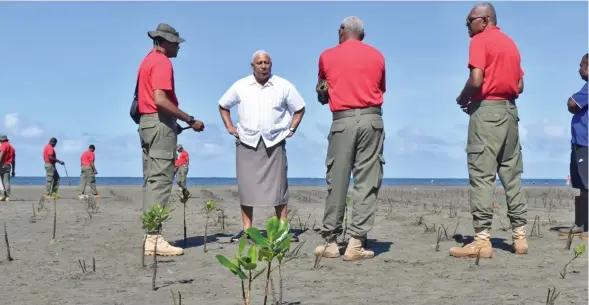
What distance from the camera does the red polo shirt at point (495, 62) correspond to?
16.4 ft

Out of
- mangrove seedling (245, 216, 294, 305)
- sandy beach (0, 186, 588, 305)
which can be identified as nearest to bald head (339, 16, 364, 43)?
sandy beach (0, 186, 588, 305)

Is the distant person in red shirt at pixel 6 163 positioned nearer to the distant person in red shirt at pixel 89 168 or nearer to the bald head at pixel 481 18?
the distant person in red shirt at pixel 89 168

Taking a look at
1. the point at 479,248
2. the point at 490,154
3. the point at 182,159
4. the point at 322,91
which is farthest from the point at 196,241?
the point at 182,159

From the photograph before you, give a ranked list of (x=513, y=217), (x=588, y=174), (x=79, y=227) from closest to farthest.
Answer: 1. (x=513, y=217)
2. (x=588, y=174)
3. (x=79, y=227)

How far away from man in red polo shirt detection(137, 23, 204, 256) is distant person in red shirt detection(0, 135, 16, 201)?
11026mm

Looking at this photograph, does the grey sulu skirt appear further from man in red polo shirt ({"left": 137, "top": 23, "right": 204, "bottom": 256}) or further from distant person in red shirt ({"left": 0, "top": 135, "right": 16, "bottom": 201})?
distant person in red shirt ({"left": 0, "top": 135, "right": 16, "bottom": 201})

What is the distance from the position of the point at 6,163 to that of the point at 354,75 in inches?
507

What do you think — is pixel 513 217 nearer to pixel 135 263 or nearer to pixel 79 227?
pixel 135 263

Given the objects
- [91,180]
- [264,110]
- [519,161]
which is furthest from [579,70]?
[91,180]

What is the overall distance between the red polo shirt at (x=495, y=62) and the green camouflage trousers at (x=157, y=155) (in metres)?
2.75

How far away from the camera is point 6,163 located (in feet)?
49.6

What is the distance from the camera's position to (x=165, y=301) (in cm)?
340

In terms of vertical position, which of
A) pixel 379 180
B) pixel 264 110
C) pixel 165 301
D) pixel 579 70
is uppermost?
pixel 579 70

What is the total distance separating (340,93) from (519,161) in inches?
68.6
